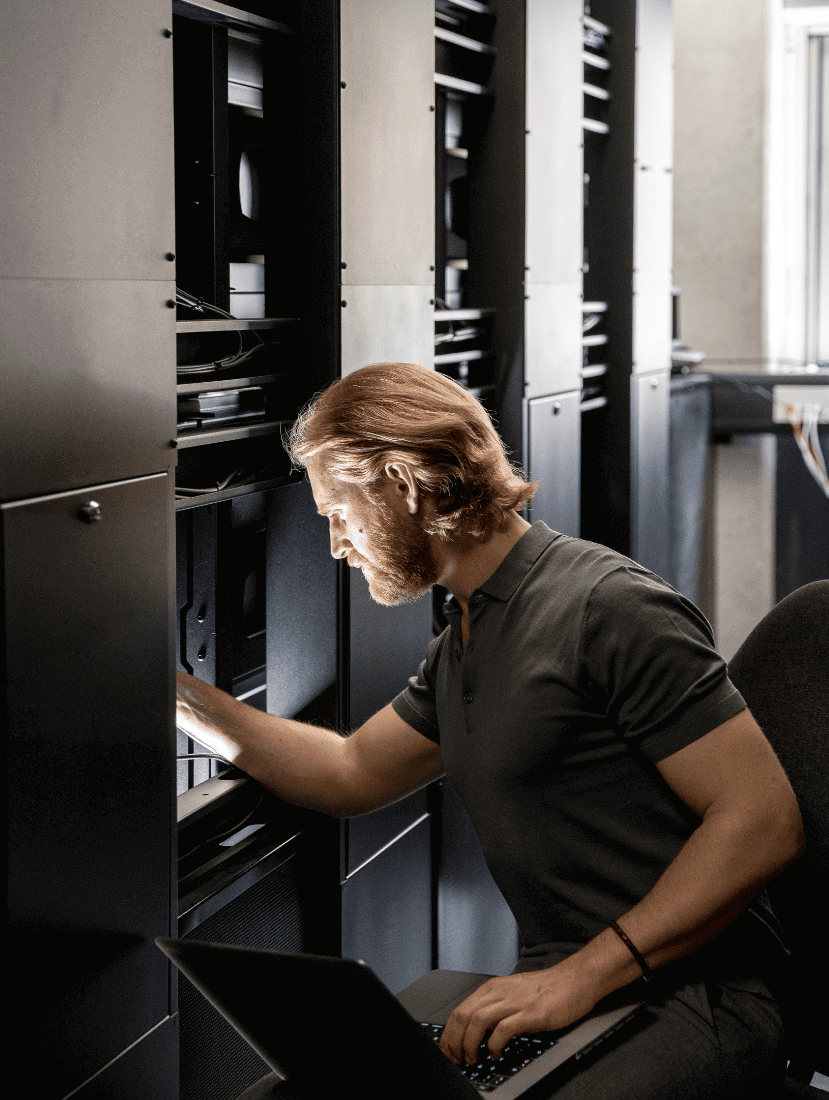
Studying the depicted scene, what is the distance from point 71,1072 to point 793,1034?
0.73 meters

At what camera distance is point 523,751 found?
127 centimetres

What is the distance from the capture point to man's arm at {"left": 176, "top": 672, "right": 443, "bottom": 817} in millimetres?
1510

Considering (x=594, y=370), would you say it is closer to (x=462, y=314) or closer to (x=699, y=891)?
(x=462, y=314)

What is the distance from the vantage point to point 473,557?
4.55 ft

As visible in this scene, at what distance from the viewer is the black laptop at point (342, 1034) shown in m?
0.94

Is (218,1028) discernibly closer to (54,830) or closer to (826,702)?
(54,830)

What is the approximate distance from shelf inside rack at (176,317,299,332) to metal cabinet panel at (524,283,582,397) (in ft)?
2.58

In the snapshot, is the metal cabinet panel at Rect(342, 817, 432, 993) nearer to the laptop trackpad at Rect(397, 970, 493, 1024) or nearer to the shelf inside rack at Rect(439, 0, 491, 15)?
the laptop trackpad at Rect(397, 970, 493, 1024)

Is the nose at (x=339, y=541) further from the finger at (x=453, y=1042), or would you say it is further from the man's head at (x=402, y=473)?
the finger at (x=453, y=1042)

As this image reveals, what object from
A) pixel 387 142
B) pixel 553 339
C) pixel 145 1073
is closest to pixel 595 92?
pixel 553 339

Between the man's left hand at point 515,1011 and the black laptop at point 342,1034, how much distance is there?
14 mm

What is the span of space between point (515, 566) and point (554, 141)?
1410mm

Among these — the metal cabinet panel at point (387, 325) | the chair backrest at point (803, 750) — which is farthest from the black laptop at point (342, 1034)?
the metal cabinet panel at point (387, 325)

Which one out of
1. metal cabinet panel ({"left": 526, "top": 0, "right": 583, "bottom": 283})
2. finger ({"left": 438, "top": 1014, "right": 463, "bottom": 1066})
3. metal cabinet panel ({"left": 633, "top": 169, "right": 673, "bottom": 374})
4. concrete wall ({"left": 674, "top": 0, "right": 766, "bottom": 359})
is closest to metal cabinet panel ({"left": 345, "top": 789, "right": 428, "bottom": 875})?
finger ({"left": 438, "top": 1014, "right": 463, "bottom": 1066})
